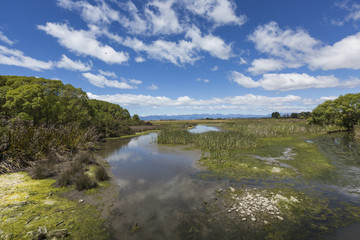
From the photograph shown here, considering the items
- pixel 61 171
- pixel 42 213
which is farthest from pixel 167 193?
pixel 61 171

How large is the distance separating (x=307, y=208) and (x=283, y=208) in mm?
1108

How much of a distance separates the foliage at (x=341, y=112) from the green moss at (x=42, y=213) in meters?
44.3

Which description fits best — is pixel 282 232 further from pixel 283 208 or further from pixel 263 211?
pixel 283 208

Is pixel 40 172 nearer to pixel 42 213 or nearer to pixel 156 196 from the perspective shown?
pixel 42 213

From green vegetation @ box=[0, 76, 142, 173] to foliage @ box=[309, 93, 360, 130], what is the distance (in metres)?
46.9

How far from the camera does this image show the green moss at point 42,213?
18.8 feet

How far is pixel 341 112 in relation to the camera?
119 ft

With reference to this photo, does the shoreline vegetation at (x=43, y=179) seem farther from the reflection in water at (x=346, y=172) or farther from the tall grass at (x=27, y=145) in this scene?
the reflection in water at (x=346, y=172)

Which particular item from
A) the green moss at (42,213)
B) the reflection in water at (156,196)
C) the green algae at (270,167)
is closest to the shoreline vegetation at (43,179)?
the green moss at (42,213)

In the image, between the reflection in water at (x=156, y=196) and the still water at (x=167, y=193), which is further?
the reflection in water at (x=156, y=196)

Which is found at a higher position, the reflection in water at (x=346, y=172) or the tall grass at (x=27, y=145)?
the tall grass at (x=27, y=145)

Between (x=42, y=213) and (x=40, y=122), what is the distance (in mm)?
18463

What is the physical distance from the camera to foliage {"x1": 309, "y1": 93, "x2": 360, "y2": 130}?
34.0 meters

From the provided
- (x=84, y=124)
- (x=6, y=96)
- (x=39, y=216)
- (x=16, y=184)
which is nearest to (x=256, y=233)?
(x=39, y=216)
